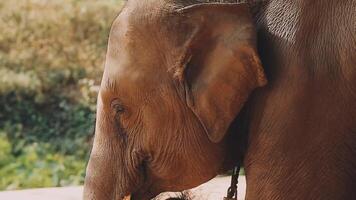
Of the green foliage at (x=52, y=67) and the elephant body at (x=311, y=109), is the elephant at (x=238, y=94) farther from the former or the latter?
the green foliage at (x=52, y=67)

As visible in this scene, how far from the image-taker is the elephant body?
68.1 inches

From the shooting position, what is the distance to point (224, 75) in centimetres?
178

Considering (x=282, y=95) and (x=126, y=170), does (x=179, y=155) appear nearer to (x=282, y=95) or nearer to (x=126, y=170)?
(x=126, y=170)

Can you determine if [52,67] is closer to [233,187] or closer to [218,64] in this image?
[233,187]

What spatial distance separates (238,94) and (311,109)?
0.15 metres

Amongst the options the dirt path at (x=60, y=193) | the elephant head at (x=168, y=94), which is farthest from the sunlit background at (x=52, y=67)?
the elephant head at (x=168, y=94)

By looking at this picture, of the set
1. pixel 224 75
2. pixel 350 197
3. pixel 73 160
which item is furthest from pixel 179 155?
pixel 73 160

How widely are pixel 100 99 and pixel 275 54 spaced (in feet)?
1.46

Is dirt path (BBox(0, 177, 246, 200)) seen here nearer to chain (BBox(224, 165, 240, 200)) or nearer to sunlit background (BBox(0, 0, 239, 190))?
chain (BBox(224, 165, 240, 200))

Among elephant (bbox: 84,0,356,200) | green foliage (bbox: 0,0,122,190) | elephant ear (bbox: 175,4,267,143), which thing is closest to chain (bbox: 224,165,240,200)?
elephant (bbox: 84,0,356,200)

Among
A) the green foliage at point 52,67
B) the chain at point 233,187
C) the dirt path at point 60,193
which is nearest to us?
the chain at point 233,187

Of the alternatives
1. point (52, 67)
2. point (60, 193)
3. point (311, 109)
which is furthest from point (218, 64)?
point (52, 67)

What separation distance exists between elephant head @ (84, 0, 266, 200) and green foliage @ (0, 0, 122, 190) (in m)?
4.43

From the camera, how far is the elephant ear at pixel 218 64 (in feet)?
5.81
